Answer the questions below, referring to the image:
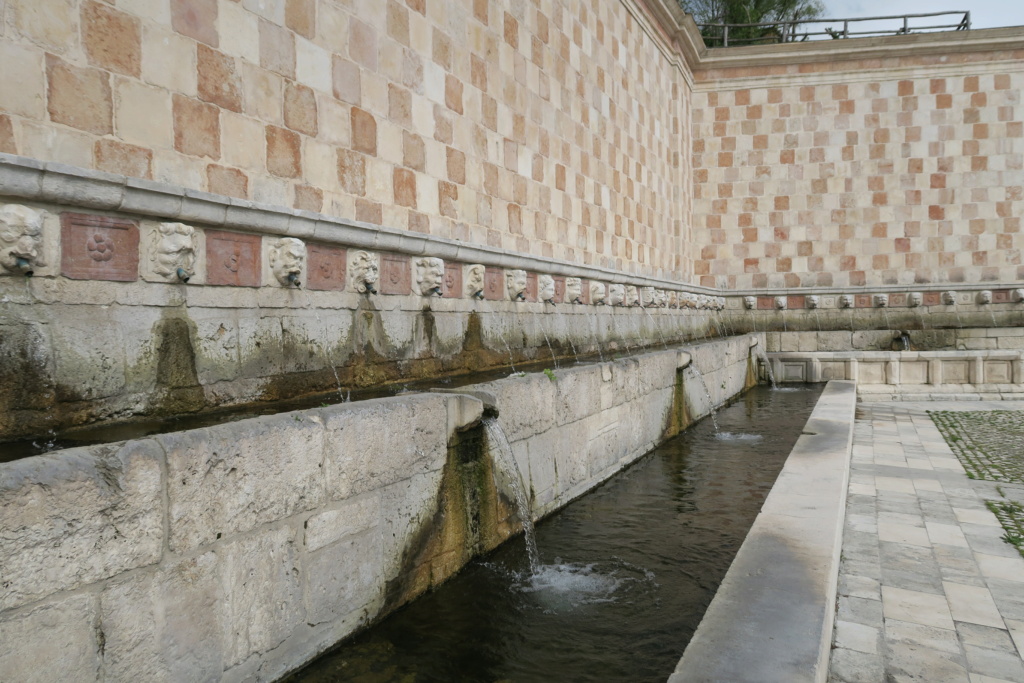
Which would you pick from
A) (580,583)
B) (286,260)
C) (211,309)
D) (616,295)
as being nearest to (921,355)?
(616,295)

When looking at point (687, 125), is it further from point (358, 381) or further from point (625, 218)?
point (358, 381)

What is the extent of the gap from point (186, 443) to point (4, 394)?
0.89 meters

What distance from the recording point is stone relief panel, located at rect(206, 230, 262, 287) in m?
3.59

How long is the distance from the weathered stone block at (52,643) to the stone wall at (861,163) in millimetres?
14509

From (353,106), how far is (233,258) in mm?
1730

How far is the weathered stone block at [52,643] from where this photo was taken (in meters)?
1.84

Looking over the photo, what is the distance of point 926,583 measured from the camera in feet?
11.9

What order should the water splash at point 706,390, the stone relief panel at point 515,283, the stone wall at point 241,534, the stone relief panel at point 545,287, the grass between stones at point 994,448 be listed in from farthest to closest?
1. the water splash at point 706,390
2. the stone relief panel at point 545,287
3. the stone relief panel at point 515,283
4. the grass between stones at point 994,448
5. the stone wall at point 241,534

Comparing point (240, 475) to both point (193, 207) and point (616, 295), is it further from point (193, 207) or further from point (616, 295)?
point (616, 295)

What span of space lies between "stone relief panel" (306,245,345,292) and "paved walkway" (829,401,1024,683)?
10.4ft

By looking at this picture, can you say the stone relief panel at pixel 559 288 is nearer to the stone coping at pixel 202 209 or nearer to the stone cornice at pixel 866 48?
the stone coping at pixel 202 209

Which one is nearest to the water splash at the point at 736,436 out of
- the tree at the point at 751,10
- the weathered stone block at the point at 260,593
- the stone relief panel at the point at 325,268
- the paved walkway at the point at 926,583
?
the paved walkway at the point at 926,583

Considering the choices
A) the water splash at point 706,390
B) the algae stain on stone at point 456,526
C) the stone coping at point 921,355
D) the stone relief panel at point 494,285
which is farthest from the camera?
the stone coping at point 921,355

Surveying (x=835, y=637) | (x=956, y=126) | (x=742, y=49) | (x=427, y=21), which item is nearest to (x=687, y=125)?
(x=742, y=49)
